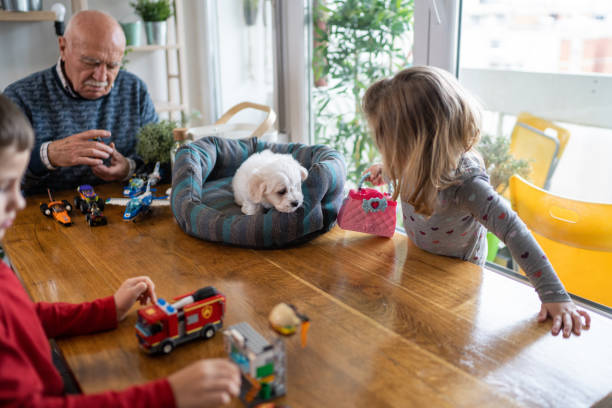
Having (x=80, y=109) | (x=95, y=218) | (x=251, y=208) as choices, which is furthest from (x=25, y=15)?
(x=251, y=208)

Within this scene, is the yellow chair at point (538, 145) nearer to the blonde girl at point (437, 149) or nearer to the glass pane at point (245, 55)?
the blonde girl at point (437, 149)

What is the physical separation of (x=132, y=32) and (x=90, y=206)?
4.36 ft

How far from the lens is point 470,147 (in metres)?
1.29

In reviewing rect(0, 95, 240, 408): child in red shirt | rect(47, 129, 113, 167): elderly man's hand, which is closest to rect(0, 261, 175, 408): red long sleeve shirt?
rect(0, 95, 240, 408): child in red shirt

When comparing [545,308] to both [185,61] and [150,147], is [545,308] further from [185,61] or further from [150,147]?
[185,61]

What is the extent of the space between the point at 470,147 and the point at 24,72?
7.74 feet

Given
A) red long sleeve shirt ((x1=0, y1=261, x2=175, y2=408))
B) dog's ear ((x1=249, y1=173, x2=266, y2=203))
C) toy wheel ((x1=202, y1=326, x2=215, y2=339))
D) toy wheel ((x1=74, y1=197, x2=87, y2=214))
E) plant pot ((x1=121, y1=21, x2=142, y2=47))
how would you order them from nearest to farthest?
red long sleeve shirt ((x1=0, y1=261, x2=175, y2=408)) < toy wheel ((x1=202, y1=326, x2=215, y2=339)) < dog's ear ((x1=249, y1=173, x2=266, y2=203)) < toy wheel ((x1=74, y1=197, x2=87, y2=214)) < plant pot ((x1=121, y1=21, x2=142, y2=47))

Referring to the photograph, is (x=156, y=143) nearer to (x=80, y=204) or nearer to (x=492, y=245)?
(x=80, y=204)

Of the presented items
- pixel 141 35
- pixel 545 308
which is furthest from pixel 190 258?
pixel 141 35

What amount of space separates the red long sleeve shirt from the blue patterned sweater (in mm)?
1158

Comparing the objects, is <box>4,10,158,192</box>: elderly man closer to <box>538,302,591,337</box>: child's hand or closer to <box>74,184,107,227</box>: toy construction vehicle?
<box>74,184,107,227</box>: toy construction vehicle

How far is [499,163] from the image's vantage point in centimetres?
177

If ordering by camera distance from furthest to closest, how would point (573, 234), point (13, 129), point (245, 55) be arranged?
point (245, 55) < point (573, 234) < point (13, 129)

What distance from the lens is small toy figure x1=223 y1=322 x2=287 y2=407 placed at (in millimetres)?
762
